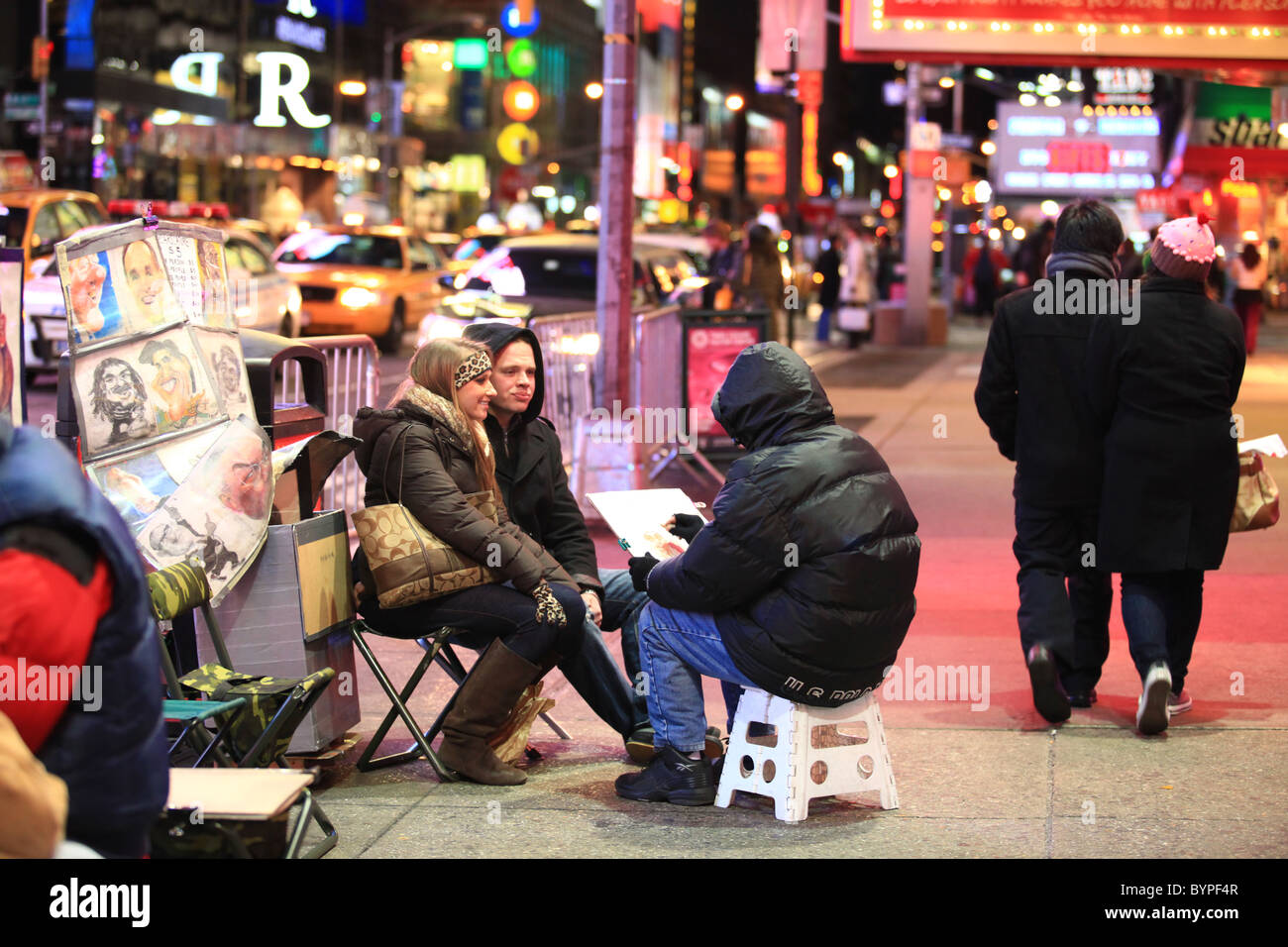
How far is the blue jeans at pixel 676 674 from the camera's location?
212 inches

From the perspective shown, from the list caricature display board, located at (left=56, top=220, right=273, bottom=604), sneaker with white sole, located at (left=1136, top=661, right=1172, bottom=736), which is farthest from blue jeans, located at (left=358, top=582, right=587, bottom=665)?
sneaker with white sole, located at (left=1136, top=661, right=1172, bottom=736)

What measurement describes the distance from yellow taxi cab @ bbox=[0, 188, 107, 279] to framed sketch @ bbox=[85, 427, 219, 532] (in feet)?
41.2

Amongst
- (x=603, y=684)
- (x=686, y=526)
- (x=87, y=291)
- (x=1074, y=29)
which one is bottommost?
(x=603, y=684)

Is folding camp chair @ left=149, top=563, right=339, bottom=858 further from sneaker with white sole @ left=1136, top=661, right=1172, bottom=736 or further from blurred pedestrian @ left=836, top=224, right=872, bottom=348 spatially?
blurred pedestrian @ left=836, top=224, right=872, bottom=348

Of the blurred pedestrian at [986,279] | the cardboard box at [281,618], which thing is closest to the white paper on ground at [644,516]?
the cardboard box at [281,618]

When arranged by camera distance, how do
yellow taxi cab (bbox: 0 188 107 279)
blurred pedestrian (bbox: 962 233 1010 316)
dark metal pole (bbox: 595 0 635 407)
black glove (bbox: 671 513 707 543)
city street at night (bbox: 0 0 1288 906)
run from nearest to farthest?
city street at night (bbox: 0 0 1288 906), black glove (bbox: 671 513 707 543), dark metal pole (bbox: 595 0 635 407), yellow taxi cab (bbox: 0 188 107 279), blurred pedestrian (bbox: 962 233 1010 316)

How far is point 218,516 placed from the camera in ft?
17.9

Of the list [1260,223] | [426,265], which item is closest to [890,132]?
[1260,223]

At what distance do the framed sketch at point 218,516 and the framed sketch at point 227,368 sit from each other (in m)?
0.13

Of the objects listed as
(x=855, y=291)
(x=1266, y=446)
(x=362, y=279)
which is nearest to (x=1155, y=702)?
(x=1266, y=446)

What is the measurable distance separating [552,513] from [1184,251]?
2.58 metres

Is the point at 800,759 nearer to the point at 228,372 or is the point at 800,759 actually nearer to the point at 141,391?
the point at 228,372

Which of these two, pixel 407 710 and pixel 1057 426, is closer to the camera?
pixel 407 710

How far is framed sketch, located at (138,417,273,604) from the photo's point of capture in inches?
212
